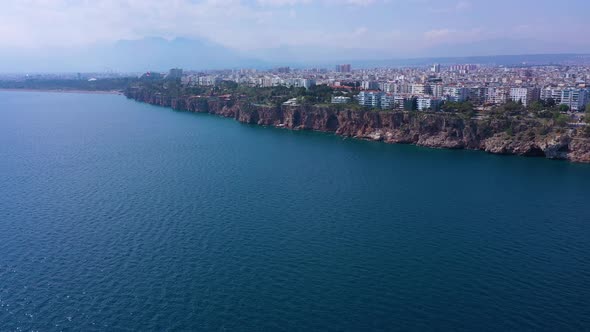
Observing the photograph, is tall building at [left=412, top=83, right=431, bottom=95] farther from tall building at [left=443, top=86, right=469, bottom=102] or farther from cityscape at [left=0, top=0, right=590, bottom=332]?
cityscape at [left=0, top=0, right=590, bottom=332]

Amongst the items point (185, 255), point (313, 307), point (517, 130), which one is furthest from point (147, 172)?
point (517, 130)

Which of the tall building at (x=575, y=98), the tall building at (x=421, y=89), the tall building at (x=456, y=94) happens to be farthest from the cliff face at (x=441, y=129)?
the tall building at (x=421, y=89)

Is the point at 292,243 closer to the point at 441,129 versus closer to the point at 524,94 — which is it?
the point at 441,129

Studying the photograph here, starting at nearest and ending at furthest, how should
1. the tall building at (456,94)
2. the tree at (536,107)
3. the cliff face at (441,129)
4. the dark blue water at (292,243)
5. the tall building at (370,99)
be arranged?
the dark blue water at (292,243)
the cliff face at (441,129)
the tree at (536,107)
the tall building at (370,99)
the tall building at (456,94)

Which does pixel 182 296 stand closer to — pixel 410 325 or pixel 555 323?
pixel 410 325

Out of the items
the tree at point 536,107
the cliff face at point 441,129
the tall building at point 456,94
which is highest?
the tall building at point 456,94

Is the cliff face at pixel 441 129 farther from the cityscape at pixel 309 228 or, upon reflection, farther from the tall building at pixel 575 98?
the tall building at pixel 575 98
